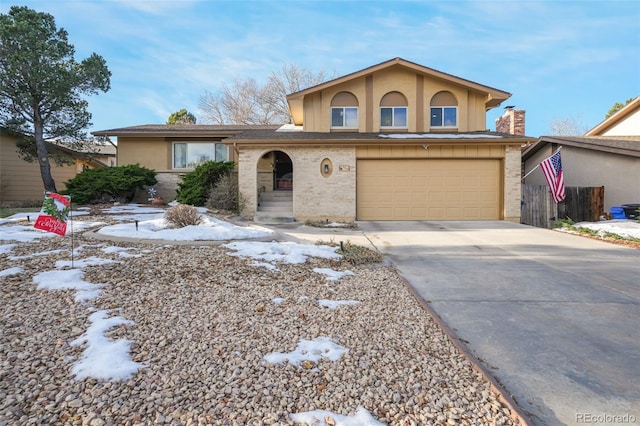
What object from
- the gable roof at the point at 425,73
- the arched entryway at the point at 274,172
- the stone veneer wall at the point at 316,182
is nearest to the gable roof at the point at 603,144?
the gable roof at the point at 425,73

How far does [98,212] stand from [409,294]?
11.2m

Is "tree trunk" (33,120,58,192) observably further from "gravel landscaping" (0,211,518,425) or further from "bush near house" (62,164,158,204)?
"gravel landscaping" (0,211,518,425)

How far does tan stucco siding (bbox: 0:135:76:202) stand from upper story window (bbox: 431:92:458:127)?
19.3m

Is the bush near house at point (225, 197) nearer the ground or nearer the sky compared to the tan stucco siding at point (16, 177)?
nearer the ground

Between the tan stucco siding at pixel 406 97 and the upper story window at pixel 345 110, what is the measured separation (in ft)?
0.48

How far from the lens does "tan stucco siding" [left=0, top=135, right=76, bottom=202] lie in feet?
57.0

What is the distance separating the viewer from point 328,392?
85.8 inches

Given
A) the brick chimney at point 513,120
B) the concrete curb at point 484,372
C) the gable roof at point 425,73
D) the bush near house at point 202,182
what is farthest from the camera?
the brick chimney at point 513,120

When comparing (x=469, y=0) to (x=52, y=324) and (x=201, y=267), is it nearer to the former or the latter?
(x=201, y=267)

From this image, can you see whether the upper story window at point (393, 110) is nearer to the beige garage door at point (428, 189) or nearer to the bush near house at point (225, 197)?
the beige garage door at point (428, 189)

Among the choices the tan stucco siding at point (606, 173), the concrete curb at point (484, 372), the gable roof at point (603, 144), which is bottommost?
the concrete curb at point (484, 372)

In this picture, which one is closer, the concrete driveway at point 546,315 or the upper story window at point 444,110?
the concrete driveway at point 546,315

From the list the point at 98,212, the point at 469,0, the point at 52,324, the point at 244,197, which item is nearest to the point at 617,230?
the point at 469,0

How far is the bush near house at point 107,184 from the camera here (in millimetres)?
14844
